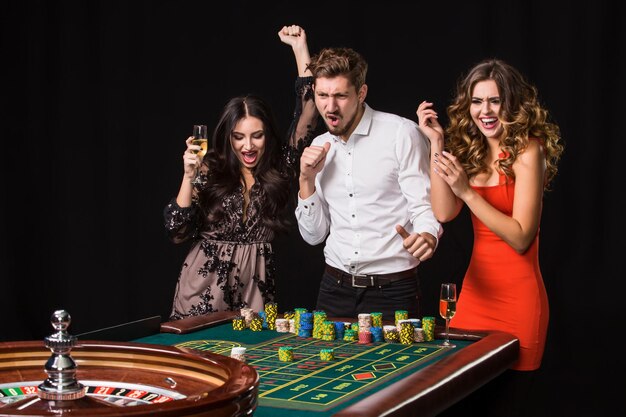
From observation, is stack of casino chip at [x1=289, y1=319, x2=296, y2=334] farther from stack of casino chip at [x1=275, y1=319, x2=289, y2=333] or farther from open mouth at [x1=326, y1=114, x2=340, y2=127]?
open mouth at [x1=326, y1=114, x2=340, y2=127]

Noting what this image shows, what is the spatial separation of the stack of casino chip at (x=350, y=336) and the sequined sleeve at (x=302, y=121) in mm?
1275

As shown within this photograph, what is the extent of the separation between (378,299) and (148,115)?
3422mm

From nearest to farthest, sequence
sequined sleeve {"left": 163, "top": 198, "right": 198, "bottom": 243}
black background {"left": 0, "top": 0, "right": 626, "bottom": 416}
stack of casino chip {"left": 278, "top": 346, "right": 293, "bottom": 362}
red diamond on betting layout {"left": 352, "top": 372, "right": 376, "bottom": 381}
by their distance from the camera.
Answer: red diamond on betting layout {"left": 352, "top": 372, "right": 376, "bottom": 381}, stack of casino chip {"left": 278, "top": 346, "right": 293, "bottom": 362}, sequined sleeve {"left": 163, "top": 198, "right": 198, "bottom": 243}, black background {"left": 0, "top": 0, "right": 626, "bottom": 416}

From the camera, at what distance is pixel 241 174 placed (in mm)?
4242

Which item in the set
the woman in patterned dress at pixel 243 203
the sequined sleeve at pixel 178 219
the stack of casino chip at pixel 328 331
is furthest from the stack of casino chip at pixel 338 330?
the sequined sleeve at pixel 178 219

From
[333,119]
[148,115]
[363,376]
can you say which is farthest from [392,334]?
[148,115]

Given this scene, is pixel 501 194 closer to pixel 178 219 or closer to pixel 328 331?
pixel 328 331

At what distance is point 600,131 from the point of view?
5.42 meters

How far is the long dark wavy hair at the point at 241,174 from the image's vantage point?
416 centimetres

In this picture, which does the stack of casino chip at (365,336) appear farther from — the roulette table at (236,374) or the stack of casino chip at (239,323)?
the stack of casino chip at (239,323)

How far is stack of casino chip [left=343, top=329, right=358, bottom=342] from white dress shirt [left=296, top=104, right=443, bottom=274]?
29.2 inches

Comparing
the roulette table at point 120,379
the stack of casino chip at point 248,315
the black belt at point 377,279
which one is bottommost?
the stack of casino chip at point 248,315

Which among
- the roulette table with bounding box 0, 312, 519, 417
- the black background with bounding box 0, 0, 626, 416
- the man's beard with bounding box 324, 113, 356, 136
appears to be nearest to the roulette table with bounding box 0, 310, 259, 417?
the roulette table with bounding box 0, 312, 519, 417

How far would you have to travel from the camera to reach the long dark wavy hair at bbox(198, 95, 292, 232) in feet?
13.6
